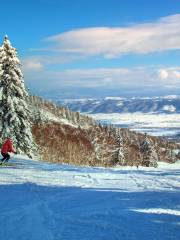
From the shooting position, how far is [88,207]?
50.4ft

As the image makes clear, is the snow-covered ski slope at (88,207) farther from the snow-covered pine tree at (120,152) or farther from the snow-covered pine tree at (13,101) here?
the snow-covered pine tree at (120,152)

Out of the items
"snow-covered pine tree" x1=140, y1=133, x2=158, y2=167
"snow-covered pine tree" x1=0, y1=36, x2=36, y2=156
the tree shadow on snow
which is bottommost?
the tree shadow on snow

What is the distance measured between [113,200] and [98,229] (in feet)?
13.7

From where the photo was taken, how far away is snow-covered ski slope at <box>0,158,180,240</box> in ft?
39.6

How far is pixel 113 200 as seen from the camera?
54.2ft

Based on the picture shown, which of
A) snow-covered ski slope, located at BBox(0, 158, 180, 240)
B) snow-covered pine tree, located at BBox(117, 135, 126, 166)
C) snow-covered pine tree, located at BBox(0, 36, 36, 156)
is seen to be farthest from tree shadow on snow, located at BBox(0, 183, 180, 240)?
snow-covered pine tree, located at BBox(117, 135, 126, 166)

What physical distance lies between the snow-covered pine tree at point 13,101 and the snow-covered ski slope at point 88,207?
1805 cm

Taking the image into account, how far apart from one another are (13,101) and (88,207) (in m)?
26.9

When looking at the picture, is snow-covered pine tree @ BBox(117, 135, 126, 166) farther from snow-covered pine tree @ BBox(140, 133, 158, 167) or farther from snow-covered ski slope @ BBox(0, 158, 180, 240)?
snow-covered ski slope @ BBox(0, 158, 180, 240)

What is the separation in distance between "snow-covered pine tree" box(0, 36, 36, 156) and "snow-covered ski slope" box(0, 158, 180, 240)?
59.2ft

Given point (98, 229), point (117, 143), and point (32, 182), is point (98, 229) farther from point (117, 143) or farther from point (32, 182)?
point (117, 143)

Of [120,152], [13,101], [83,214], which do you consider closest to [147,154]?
[120,152]

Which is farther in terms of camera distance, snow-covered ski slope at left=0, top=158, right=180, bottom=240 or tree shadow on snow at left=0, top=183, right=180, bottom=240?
snow-covered ski slope at left=0, top=158, right=180, bottom=240

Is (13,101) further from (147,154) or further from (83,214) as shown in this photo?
(147,154)
